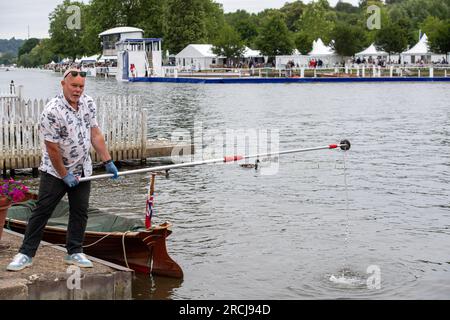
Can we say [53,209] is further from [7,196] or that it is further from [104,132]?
[104,132]

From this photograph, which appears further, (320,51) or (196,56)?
(196,56)

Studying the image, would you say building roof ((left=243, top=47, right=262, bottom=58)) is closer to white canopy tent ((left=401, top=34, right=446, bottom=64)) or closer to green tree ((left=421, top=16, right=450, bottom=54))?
white canopy tent ((left=401, top=34, right=446, bottom=64))

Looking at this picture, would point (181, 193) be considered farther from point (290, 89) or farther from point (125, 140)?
point (290, 89)

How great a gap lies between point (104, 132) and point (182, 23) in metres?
109

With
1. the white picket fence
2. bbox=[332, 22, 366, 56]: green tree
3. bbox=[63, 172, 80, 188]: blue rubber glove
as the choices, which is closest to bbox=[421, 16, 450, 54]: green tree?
bbox=[332, 22, 366, 56]: green tree

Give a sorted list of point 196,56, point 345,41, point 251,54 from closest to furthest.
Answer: point 345,41 < point 196,56 < point 251,54

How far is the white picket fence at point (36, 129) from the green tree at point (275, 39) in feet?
291

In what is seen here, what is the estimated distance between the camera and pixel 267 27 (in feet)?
362

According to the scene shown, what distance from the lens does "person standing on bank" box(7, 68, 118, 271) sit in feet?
30.0

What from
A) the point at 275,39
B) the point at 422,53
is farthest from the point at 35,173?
the point at 275,39

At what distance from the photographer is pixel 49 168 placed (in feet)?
30.7

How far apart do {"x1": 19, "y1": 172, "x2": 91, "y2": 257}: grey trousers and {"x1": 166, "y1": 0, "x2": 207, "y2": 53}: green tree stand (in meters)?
120

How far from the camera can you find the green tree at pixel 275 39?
10944cm

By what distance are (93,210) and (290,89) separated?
5916cm
